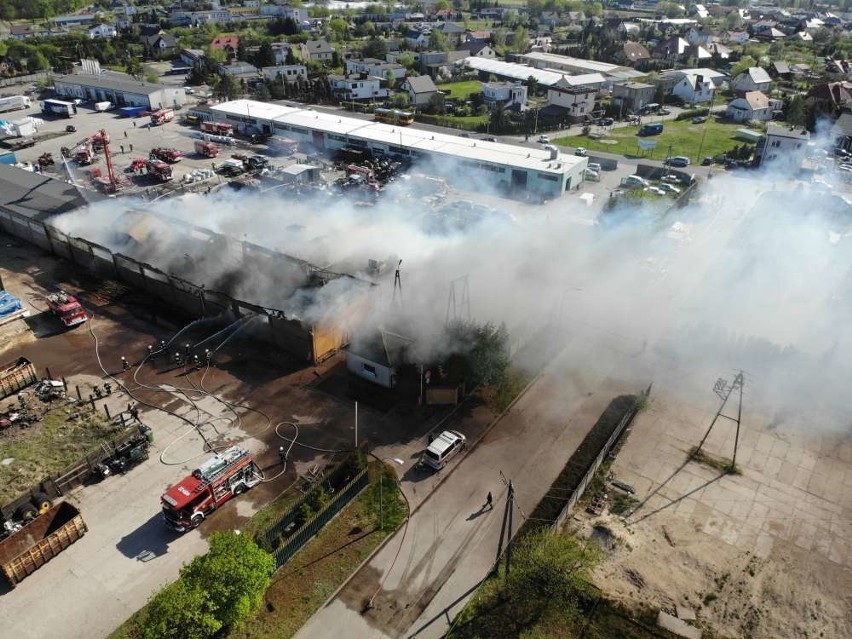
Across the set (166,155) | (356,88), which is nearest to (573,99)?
(356,88)

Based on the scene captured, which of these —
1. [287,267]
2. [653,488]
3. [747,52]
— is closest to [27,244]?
[287,267]

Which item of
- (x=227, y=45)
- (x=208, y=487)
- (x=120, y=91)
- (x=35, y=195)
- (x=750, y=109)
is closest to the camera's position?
(x=208, y=487)

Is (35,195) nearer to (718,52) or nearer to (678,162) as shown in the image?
(678,162)

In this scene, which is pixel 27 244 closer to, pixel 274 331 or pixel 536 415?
pixel 274 331

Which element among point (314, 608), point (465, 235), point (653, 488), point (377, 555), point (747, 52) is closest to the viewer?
point (314, 608)

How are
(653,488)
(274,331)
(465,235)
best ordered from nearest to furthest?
(653,488), (274,331), (465,235)

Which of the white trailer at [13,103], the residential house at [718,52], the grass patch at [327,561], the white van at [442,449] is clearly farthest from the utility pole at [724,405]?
the residential house at [718,52]
